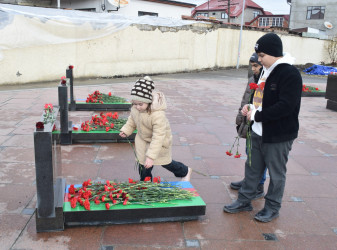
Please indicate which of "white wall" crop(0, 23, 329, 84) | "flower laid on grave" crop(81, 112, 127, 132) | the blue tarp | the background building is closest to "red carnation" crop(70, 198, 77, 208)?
"flower laid on grave" crop(81, 112, 127, 132)

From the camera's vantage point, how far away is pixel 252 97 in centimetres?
333

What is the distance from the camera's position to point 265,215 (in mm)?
3250

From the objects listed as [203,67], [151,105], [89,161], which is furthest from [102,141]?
[203,67]

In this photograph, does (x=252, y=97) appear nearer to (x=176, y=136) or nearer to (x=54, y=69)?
(x=176, y=136)

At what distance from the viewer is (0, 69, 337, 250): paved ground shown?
2.90 m

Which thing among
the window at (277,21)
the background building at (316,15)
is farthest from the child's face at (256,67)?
the window at (277,21)

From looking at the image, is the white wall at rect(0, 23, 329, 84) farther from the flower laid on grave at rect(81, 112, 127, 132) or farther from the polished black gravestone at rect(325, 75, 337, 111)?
the polished black gravestone at rect(325, 75, 337, 111)

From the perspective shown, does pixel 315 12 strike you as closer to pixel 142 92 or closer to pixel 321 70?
pixel 321 70

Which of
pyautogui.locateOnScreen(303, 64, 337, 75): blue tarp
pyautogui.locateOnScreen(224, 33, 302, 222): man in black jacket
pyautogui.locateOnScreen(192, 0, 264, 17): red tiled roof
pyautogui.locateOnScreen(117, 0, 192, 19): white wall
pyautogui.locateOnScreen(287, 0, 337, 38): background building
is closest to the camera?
pyautogui.locateOnScreen(224, 33, 302, 222): man in black jacket

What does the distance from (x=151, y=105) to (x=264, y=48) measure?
109cm

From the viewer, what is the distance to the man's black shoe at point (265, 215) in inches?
127

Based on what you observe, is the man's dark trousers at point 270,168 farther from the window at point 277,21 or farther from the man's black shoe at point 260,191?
the window at point 277,21

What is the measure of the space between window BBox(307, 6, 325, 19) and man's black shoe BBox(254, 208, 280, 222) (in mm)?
40689

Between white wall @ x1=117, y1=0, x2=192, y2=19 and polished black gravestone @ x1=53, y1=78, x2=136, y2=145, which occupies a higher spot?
white wall @ x1=117, y1=0, x2=192, y2=19
